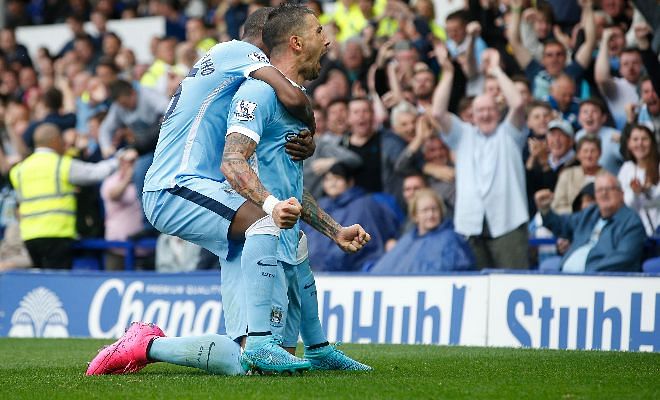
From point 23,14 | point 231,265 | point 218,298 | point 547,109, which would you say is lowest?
point 218,298

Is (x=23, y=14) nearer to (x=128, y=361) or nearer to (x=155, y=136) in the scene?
(x=155, y=136)

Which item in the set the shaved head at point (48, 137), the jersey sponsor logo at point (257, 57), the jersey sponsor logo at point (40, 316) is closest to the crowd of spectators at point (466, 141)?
the shaved head at point (48, 137)

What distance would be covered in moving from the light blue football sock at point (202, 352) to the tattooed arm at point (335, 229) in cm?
85

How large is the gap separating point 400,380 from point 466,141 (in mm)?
6370

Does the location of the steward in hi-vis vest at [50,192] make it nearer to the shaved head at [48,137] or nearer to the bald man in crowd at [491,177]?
the shaved head at [48,137]

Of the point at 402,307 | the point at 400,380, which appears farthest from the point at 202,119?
the point at 402,307

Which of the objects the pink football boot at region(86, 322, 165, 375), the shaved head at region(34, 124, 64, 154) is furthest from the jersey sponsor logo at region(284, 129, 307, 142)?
the shaved head at region(34, 124, 64, 154)

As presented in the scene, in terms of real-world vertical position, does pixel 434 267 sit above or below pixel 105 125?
below

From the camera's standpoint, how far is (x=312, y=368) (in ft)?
24.6

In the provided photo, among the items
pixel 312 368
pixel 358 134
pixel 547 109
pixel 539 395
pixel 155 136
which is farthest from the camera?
pixel 155 136

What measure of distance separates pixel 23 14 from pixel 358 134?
41.7ft

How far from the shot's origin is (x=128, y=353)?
6992 millimetres

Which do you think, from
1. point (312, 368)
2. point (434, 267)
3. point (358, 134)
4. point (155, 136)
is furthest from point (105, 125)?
point (312, 368)

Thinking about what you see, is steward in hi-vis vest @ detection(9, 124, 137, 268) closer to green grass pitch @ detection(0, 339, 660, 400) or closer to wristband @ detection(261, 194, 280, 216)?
green grass pitch @ detection(0, 339, 660, 400)
